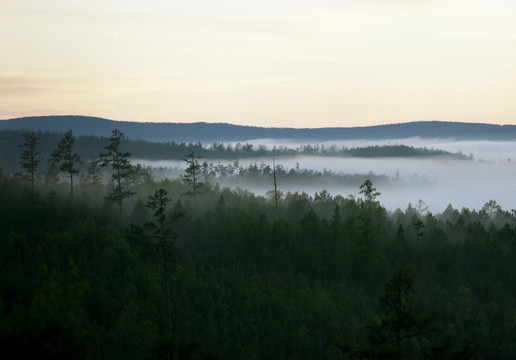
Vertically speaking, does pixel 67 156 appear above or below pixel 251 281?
above

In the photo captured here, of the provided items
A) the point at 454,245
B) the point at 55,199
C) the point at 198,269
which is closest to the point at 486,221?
the point at 454,245

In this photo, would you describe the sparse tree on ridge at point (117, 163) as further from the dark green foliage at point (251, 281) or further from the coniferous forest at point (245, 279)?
the dark green foliage at point (251, 281)

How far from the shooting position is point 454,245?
11100 cm

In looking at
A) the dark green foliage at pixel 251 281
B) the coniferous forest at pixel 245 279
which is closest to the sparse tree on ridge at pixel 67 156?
the coniferous forest at pixel 245 279

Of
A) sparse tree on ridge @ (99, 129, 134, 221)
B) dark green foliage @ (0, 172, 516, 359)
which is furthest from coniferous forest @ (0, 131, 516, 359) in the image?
sparse tree on ridge @ (99, 129, 134, 221)

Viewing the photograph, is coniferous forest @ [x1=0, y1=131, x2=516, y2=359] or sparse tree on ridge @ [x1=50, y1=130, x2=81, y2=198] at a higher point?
sparse tree on ridge @ [x1=50, y1=130, x2=81, y2=198]

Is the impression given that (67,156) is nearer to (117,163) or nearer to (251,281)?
(117,163)

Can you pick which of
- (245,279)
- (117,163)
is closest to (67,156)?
(117,163)

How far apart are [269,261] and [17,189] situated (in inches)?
2032

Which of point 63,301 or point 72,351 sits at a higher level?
point 63,301

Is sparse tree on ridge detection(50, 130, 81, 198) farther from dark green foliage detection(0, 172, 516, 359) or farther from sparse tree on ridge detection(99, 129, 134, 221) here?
sparse tree on ridge detection(99, 129, 134, 221)

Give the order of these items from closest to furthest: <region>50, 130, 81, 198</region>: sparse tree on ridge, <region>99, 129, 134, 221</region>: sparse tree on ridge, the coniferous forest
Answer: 1. the coniferous forest
2. <region>99, 129, 134, 221</region>: sparse tree on ridge
3. <region>50, 130, 81, 198</region>: sparse tree on ridge

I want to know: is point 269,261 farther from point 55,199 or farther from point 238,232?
point 55,199

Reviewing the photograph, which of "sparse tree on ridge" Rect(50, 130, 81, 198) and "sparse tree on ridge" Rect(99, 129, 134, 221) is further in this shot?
"sparse tree on ridge" Rect(50, 130, 81, 198)
